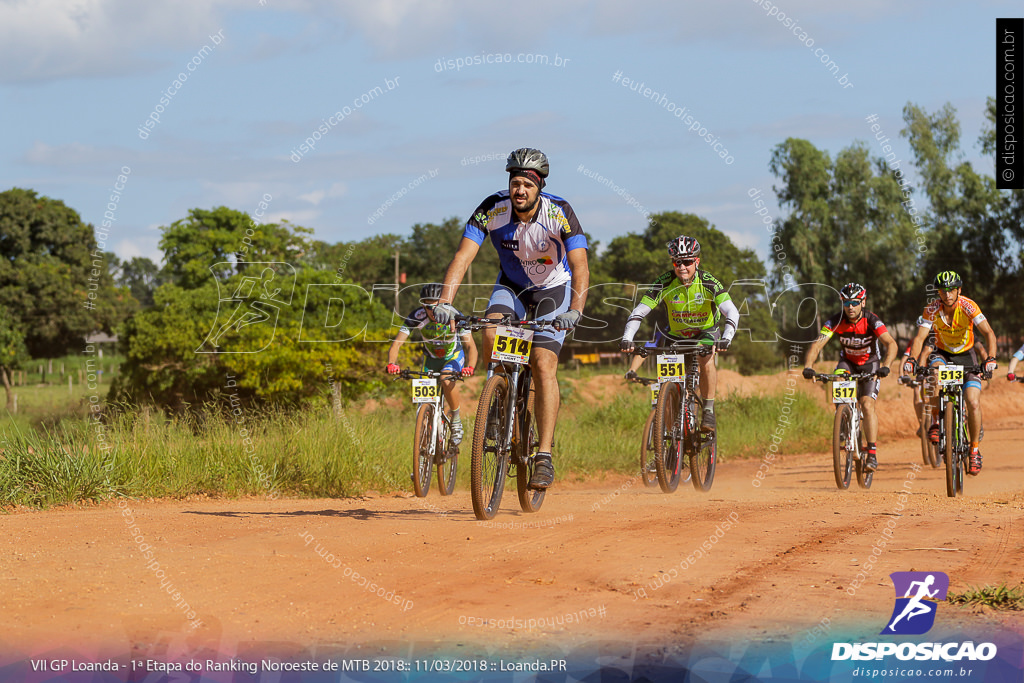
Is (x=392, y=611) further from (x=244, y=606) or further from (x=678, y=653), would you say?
(x=678, y=653)

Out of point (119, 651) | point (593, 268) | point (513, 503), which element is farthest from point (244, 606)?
point (593, 268)

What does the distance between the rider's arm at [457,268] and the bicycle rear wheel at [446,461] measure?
3197mm

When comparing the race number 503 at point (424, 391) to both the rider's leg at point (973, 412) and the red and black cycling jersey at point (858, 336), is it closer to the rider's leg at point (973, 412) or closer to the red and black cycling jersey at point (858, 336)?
the red and black cycling jersey at point (858, 336)

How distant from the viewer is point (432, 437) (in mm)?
9594

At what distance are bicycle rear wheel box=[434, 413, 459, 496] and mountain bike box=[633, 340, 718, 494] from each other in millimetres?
2068

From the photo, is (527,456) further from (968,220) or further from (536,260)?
(968,220)

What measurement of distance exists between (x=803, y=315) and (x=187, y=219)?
3350 cm

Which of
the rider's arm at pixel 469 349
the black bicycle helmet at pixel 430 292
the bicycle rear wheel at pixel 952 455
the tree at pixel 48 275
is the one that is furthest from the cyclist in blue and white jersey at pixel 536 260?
the tree at pixel 48 275

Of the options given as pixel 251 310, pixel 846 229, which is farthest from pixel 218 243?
pixel 846 229

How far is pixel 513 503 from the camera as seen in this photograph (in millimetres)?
8664

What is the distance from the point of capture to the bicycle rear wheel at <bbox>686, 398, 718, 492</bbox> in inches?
389

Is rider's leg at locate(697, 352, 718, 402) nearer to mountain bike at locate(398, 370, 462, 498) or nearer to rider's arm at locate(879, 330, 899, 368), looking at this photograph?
rider's arm at locate(879, 330, 899, 368)

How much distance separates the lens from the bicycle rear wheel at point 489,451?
6699 millimetres

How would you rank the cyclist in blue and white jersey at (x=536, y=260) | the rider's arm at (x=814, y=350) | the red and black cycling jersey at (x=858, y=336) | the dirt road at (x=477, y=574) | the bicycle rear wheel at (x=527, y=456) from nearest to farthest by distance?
the dirt road at (x=477, y=574)
the cyclist in blue and white jersey at (x=536, y=260)
the bicycle rear wheel at (x=527, y=456)
the rider's arm at (x=814, y=350)
the red and black cycling jersey at (x=858, y=336)
